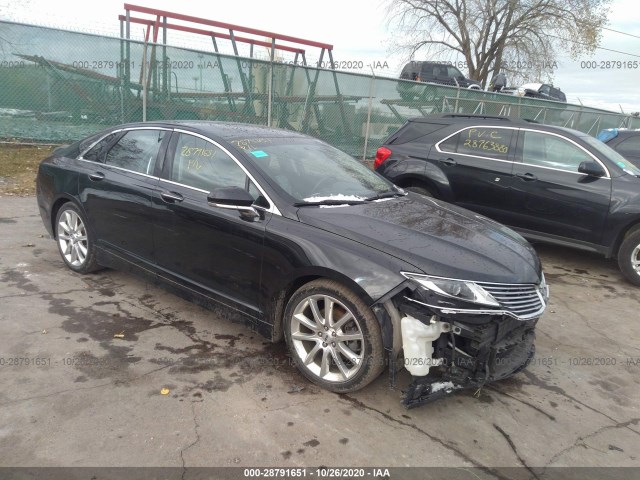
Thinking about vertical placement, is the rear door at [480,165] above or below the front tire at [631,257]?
above

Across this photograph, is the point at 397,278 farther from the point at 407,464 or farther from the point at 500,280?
the point at 407,464

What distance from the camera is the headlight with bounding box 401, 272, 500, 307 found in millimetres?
2768

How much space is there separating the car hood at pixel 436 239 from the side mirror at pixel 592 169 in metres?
2.60

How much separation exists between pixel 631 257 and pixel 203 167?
15.5 ft

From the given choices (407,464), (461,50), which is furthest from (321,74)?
(461,50)

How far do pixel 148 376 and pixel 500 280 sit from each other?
229cm

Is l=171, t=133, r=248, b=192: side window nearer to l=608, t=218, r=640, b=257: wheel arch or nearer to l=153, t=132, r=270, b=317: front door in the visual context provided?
l=153, t=132, r=270, b=317: front door

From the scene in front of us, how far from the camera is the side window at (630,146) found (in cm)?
857

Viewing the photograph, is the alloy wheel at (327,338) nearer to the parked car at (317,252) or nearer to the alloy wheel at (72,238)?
the parked car at (317,252)

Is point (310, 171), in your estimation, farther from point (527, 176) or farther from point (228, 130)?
point (527, 176)

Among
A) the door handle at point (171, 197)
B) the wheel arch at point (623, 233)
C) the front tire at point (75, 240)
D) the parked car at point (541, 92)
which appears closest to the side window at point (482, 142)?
the wheel arch at point (623, 233)

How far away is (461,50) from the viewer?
29359 millimetres

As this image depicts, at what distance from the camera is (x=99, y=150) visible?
183 inches

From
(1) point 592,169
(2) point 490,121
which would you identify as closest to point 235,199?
(1) point 592,169
